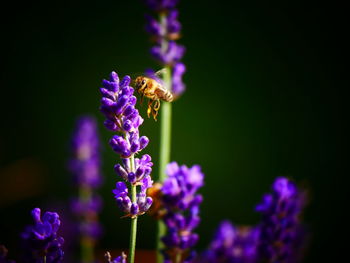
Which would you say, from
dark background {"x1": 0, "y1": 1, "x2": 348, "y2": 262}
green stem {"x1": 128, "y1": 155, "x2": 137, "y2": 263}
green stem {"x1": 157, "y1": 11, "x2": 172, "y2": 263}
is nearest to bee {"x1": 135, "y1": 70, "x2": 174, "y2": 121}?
green stem {"x1": 157, "y1": 11, "x2": 172, "y2": 263}

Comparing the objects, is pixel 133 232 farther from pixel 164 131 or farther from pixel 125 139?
pixel 164 131

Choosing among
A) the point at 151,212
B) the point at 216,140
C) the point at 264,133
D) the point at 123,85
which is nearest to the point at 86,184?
the point at 151,212

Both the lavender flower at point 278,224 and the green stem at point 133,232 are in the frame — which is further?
the lavender flower at point 278,224

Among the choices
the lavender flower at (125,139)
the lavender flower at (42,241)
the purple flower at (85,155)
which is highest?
the purple flower at (85,155)

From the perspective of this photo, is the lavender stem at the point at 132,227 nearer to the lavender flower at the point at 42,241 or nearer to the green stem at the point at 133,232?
the green stem at the point at 133,232

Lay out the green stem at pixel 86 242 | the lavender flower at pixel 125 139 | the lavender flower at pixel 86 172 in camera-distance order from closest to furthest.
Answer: the lavender flower at pixel 125 139
the green stem at pixel 86 242
the lavender flower at pixel 86 172

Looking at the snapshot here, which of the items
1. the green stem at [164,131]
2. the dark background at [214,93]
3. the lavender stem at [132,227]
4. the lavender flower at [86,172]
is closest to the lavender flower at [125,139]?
the lavender stem at [132,227]

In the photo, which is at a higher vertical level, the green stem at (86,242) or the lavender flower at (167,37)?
the lavender flower at (167,37)
